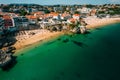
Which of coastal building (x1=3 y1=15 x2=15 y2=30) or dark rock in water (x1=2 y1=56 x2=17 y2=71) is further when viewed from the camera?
coastal building (x1=3 y1=15 x2=15 y2=30)

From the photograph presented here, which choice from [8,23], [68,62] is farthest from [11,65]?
[8,23]

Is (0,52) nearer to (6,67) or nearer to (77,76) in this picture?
(6,67)

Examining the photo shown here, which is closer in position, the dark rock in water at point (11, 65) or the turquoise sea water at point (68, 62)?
the turquoise sea water at point (68, 62)

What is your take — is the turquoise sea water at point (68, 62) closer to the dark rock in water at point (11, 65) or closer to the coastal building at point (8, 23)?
the dark rock in water at point (11, 65)

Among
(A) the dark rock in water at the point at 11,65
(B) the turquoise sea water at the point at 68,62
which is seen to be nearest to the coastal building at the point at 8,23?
(B) the turquoise sea water at the point at 68,62

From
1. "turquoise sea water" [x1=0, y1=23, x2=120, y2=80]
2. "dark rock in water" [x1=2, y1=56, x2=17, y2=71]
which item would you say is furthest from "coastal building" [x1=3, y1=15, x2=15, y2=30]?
"dark rock in water" [x1=2, y1=56, x2=17, y2=71]

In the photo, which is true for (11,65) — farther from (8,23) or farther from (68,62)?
(8,23)

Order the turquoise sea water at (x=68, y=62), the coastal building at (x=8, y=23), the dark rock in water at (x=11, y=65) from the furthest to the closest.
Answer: the coastal building at (x=8, y=23)
the dark rock in water at (x=11, y=65)
the turquoise sea water at (x=68, y=62)

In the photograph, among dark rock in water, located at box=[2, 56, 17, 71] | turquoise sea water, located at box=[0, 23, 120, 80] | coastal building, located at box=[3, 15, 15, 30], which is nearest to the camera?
turquoise sea water, located at box=[0, 23, 120, 80]

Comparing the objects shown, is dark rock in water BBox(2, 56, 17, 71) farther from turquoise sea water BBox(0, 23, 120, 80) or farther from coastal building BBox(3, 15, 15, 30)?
coastal building BBox(3, 15, 15, 30)
